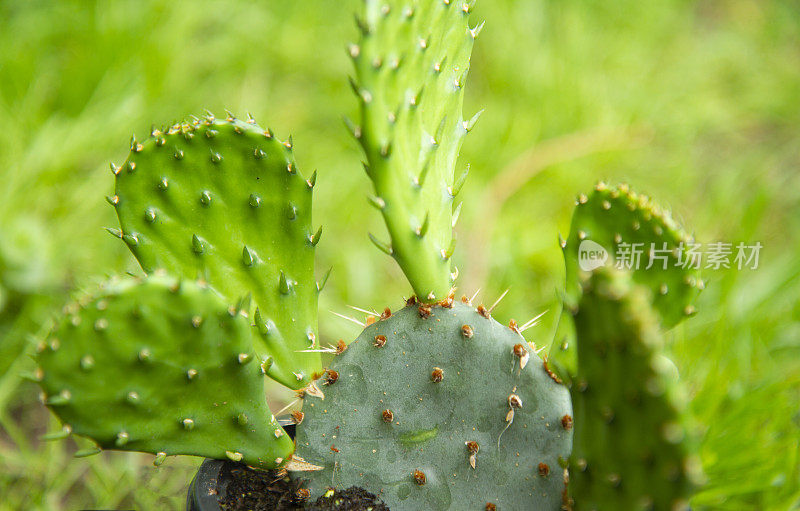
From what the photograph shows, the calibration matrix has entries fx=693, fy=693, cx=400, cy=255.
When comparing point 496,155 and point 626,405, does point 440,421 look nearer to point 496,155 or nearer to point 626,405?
point 626,405

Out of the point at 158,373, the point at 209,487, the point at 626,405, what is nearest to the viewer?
the point at 626,405

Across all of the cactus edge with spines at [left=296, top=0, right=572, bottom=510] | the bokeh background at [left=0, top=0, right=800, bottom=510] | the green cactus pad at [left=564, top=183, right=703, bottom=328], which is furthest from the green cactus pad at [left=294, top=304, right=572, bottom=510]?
the bokeh background at [left=0, top=0, right=800, bottom=510]

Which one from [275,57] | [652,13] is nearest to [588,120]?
[652,13]

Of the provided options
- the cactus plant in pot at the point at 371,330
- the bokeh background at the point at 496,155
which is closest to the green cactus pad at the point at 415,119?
the cactus plant in pot at the point at 371,330
